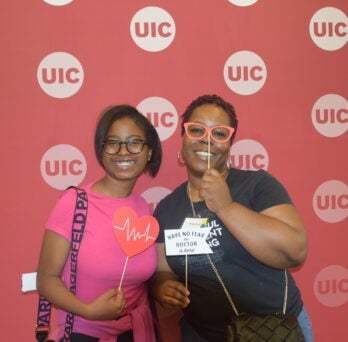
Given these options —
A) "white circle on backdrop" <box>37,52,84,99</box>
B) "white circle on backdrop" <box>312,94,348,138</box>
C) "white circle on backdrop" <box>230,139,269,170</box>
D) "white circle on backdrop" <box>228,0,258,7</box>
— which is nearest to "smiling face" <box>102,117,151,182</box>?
"white circle on backdrop" <box>37,52,84,99</box>

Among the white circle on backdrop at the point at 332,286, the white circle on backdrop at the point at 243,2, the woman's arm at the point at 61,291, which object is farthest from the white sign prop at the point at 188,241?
the white circle on backdrop at the point at 243,2

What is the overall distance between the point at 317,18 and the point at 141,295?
1358 millimetres

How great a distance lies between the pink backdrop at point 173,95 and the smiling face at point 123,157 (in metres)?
0.33

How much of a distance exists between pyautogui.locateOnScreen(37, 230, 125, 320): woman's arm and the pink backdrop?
1.42ft

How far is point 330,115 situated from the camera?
1735 mm

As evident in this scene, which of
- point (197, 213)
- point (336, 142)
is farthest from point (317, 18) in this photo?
point (197, 213)

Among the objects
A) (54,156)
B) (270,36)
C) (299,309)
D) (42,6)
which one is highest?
(42,6)

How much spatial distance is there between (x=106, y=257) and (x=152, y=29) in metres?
0.94

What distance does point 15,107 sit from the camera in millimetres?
1556

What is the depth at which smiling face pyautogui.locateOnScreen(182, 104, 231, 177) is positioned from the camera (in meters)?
1.28

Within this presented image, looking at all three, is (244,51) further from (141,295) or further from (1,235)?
(1,235)

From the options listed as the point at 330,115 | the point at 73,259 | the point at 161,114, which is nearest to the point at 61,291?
the point at 73,259

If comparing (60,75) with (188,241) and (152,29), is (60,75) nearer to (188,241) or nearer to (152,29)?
(152,29)

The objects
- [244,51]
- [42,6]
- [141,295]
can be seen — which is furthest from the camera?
[244,51]
